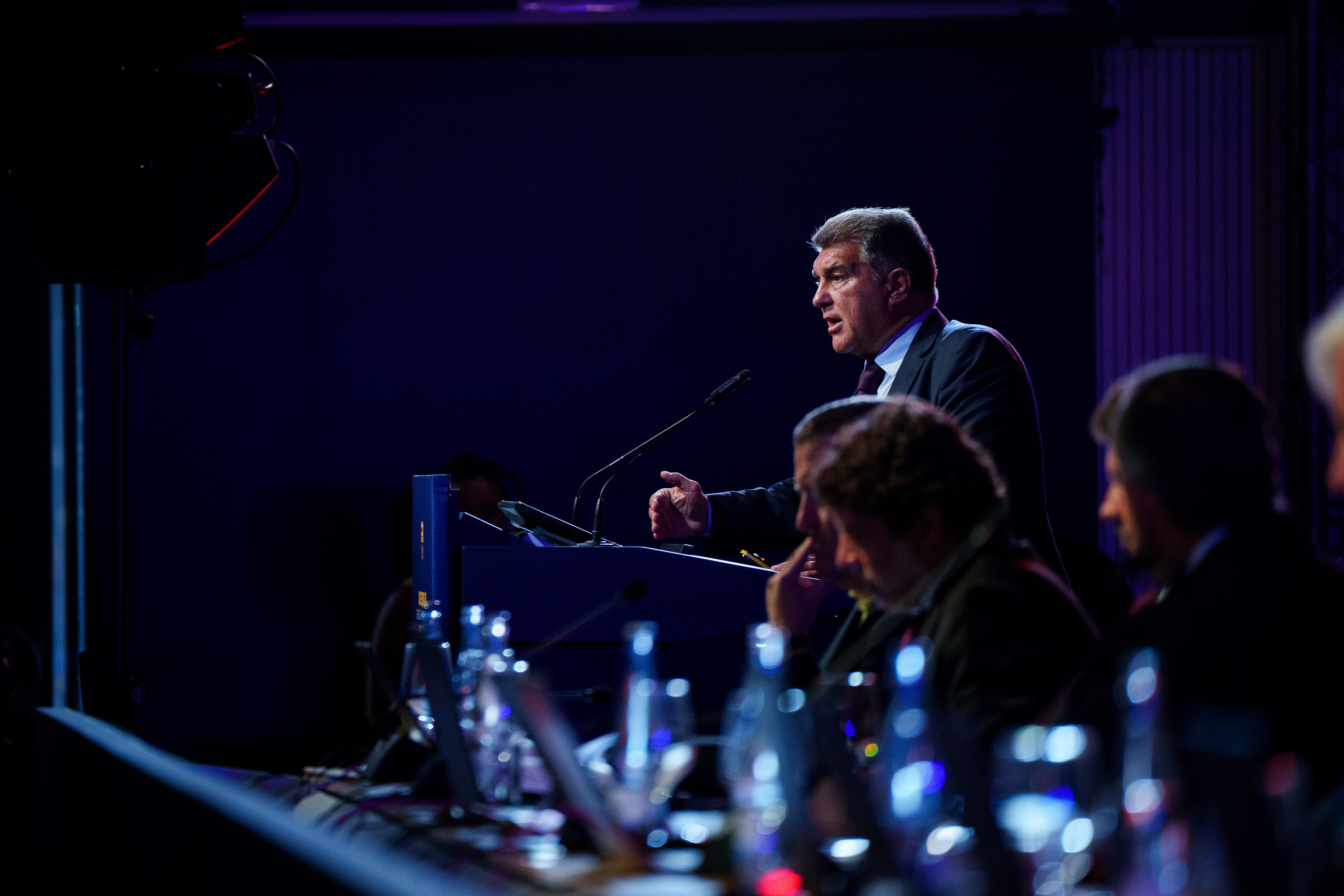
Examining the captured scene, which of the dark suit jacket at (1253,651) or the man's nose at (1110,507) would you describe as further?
the man's nose at (1110,507)

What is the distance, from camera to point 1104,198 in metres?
4.81

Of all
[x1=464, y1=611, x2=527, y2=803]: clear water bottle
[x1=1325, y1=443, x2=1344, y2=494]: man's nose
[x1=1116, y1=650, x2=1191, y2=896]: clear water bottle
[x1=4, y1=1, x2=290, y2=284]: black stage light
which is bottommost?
[x1=464, y1=611, x2=527, y2=803]: clear water bottle

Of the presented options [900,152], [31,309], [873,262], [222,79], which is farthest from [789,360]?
→ [31,309]

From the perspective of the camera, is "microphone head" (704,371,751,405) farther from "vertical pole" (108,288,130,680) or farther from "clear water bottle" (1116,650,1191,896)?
"clear water bottle" (1116,650,1191,896)

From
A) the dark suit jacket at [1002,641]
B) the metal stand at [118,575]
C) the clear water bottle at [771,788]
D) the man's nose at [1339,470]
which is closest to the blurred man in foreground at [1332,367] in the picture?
the man's nose at [1339,470]

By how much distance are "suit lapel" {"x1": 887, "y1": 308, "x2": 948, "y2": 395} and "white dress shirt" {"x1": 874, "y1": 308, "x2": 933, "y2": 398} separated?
20 mm

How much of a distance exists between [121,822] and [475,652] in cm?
52

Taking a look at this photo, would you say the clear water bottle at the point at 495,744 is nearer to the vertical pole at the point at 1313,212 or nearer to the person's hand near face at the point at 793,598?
the person's hand near face at the point at 793,598

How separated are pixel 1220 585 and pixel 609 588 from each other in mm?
1264

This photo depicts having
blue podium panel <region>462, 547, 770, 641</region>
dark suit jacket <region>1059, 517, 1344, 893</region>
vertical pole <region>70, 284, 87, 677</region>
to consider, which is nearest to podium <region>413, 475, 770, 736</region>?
blue podium panel <region>462, 547, 770, 641</region>

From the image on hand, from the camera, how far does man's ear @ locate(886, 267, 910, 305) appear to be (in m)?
2.85

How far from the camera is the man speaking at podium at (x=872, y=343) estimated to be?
2582 millimetres

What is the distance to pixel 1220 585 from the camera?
4.16 ft

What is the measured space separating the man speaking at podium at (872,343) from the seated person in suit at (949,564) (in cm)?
92
